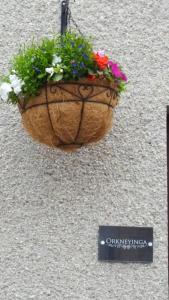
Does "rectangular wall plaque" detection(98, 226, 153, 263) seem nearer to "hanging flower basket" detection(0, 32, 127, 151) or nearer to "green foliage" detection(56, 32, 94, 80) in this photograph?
"hanging flower basket" detection(0, 32, 127, 151)

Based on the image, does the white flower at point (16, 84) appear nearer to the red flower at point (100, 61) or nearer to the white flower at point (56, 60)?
the white flower at point (56, 60)

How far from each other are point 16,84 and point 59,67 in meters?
0.25

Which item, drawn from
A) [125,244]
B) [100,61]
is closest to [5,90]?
[100,61]

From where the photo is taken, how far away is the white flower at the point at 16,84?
2.67 m

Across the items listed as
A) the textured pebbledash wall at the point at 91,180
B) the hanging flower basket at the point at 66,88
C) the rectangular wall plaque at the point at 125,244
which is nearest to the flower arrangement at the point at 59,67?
the hanging flower basket at the point at 66,88

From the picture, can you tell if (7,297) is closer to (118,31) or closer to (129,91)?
(129,91)

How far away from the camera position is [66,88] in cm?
261

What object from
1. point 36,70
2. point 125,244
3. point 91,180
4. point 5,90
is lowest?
point 125,244

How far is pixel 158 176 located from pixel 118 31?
0.94 meters

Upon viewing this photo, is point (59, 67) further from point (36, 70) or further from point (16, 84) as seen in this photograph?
point (16, 84)

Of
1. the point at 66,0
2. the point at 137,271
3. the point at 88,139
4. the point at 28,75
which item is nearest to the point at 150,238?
A: the point at 137,271

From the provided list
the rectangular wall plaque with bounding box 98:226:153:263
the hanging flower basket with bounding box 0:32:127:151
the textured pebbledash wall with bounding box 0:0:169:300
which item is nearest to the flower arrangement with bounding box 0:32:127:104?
the hanging flower basket with bounding box 0:32:127:151

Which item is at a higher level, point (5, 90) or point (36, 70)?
point (36, 70)

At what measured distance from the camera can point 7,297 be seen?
2.93 m
